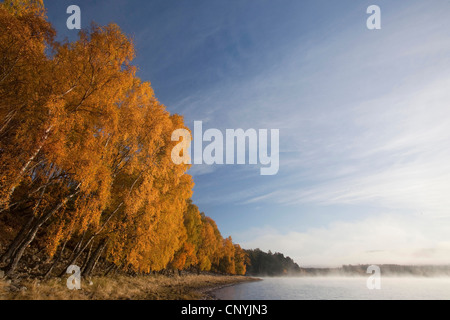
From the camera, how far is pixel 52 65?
1105 cm

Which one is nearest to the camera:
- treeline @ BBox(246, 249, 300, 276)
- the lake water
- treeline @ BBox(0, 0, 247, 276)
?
treeline @ BBox(0, 0, 247, 276)

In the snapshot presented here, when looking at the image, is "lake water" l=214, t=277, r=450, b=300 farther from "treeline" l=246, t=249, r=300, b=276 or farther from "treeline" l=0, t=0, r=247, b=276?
"treeline" l=246, t=249, r=300, b=276

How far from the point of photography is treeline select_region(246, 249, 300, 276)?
13125 centimetres

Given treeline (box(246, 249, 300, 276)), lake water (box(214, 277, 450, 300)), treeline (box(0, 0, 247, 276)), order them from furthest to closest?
treeline (box(246, 249, 300, 276)), lake water (box(214, 277, 450, 300)), treeline (box(0, 0, 247, 276))

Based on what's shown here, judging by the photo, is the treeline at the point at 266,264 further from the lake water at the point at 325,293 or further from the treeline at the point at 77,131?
the treeline at the point at 77,131

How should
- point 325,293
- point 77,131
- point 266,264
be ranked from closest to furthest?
point 77,131 < point 325,293 < point 266,264

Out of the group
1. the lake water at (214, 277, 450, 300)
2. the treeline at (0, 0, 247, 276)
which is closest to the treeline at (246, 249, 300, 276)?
the lake water at (214, 277, 450, 300)

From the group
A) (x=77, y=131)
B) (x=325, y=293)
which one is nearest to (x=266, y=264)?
(x=325, y=293)

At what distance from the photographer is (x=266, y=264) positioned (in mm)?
135500

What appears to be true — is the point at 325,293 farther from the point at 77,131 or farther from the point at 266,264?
the point at 266,264
